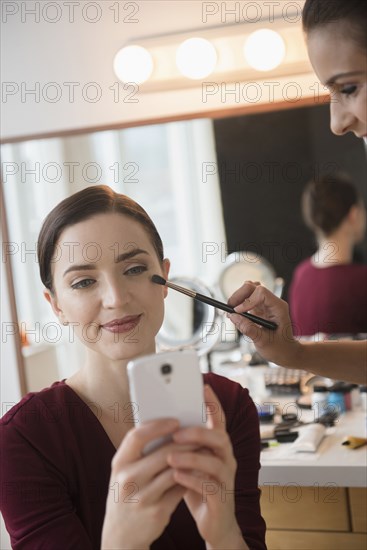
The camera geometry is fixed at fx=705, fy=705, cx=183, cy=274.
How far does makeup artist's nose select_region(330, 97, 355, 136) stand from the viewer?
852mm

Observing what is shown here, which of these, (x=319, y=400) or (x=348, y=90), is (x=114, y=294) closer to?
(x=348, y=90)

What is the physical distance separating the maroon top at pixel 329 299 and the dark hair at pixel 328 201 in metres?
0.10

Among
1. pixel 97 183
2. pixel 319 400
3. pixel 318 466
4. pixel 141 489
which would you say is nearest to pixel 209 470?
pixel 141 489

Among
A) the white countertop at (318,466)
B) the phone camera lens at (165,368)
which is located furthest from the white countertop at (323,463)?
the phone camera lens at (165,368)

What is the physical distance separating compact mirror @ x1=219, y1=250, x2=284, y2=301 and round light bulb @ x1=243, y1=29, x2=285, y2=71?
443 millimetres

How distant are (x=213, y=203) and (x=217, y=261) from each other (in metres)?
0.14

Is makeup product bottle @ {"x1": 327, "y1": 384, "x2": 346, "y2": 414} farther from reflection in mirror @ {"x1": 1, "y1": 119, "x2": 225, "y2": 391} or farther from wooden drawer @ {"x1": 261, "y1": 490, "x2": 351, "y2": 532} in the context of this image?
reflection in mirror @ {"x1": 1, "y1": 119, "x2": 225, "y2": 391}

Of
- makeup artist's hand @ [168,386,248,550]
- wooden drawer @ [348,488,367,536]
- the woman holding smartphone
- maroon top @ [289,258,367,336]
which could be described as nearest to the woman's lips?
the woman holding smartphone

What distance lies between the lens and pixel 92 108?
1.73 metres

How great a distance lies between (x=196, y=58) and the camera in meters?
1.67

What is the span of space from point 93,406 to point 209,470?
40 cm

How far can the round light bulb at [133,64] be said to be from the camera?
168cm

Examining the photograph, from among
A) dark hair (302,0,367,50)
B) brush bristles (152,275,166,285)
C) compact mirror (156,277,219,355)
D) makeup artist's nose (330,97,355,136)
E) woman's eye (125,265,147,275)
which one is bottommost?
compact mirror (156,277,219,355)

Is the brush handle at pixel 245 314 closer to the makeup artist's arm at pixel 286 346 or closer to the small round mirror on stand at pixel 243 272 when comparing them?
the makeup artist's arm at pixel 286 346
